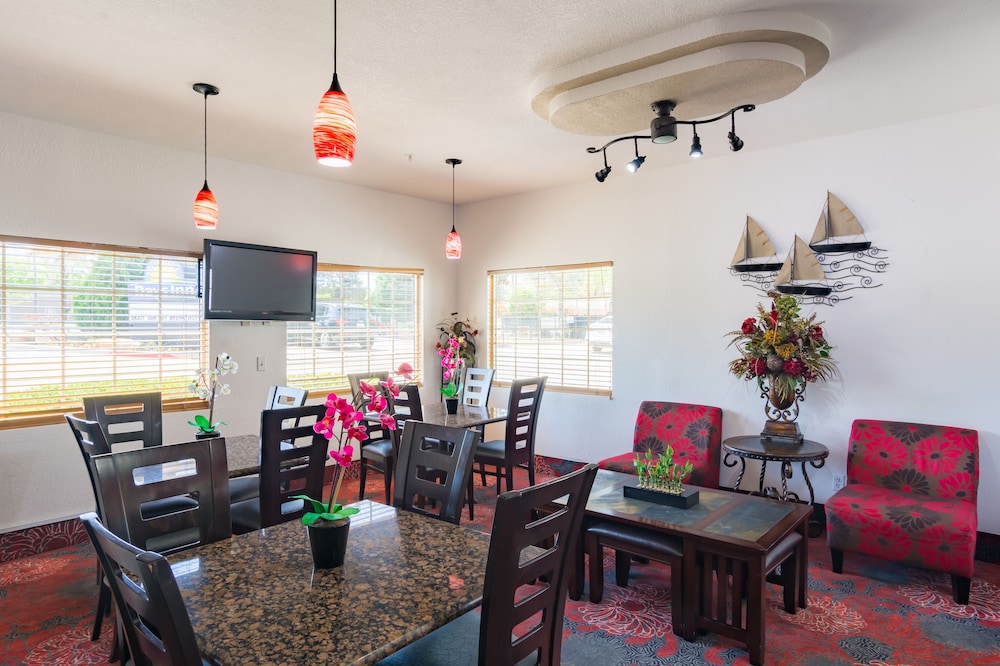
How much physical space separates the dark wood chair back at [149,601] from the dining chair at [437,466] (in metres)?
1.02

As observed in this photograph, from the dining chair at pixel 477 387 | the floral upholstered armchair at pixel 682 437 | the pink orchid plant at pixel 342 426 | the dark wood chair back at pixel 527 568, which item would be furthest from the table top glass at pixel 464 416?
the dark wood chair back at pixel 527 568

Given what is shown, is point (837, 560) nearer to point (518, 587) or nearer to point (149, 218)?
point (518, 587)

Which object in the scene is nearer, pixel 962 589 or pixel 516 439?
pixel 962 589

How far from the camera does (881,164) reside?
3.94m

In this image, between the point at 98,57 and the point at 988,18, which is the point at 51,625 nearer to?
the point at 98,57

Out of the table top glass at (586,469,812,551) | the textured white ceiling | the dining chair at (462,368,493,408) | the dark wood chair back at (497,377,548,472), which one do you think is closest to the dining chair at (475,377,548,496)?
the dark wood chair back at (497,377,548,472)

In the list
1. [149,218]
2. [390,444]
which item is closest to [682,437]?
[390,444]

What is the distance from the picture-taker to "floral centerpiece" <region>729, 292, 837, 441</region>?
389 centimetres

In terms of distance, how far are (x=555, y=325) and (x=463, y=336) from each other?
43.2 inches

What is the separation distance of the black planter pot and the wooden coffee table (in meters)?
1.56

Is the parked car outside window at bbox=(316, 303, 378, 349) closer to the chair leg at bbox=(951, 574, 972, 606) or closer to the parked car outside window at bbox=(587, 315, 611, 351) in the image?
the parked car outside window at bbox=(587, 315, 611, 351)

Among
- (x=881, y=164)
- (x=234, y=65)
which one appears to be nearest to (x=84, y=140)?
(x=234, y=65)

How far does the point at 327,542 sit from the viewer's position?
1.70 metres

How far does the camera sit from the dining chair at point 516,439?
4.37 meters
